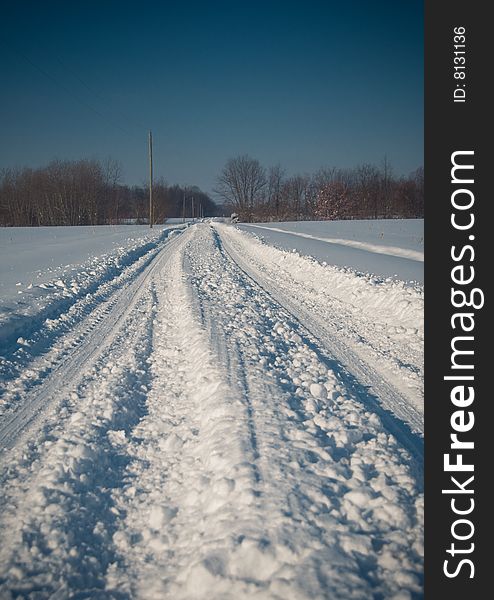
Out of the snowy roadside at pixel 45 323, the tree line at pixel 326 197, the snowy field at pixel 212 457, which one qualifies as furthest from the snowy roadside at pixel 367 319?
the tree line at pixel 326 197

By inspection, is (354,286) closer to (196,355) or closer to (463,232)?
(196,355)

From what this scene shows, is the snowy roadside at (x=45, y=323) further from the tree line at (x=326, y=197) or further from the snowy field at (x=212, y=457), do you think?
the tree line at (x=326, y=197)

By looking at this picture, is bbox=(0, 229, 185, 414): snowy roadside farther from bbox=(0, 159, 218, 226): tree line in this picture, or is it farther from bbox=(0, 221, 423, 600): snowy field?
bbox=(0, 159, 218, 226): tree line

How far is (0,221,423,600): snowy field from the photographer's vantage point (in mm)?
1710

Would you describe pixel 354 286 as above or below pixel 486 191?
below

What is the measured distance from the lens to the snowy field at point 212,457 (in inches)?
67.3

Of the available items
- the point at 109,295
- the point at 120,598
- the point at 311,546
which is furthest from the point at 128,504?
the point at 109,295

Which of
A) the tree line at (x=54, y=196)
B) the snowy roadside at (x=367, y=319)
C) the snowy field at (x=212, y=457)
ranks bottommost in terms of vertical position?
the snowy field at (x=212, y=457)

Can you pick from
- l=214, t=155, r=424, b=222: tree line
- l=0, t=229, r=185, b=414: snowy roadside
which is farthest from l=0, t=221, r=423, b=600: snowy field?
l=214, t=155, r=424, b=222: tree line

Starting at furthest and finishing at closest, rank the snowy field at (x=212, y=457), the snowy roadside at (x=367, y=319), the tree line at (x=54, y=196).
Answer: the tree line at (x=54, y=196) < the snowy roadside at (x=367, y=319) < the snowy field at (x=212, y=457)

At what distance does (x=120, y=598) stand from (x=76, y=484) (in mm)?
838

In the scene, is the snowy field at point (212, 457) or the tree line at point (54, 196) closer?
the snowy field at point (212, 457)

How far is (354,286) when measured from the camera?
293 inches

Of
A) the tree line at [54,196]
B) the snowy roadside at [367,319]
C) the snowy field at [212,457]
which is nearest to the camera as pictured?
the snowy field at [212,457]
